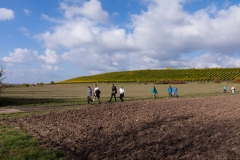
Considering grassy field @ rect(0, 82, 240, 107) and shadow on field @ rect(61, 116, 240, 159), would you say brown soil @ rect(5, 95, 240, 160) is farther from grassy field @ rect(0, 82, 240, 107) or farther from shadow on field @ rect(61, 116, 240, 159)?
grassy field @ rect(0, 82, 240, 107)

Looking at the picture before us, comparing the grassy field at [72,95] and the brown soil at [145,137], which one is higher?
the grassy field at [72,95]

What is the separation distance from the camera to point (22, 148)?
7.67m

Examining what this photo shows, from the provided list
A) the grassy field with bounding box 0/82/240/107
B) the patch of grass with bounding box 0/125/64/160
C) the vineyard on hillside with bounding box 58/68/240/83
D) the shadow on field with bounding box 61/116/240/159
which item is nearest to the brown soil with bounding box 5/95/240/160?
the shadow on field with bounding box 61/116/240/159

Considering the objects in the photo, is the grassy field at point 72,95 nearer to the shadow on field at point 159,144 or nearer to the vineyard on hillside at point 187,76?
the shadow on field at point 159,144

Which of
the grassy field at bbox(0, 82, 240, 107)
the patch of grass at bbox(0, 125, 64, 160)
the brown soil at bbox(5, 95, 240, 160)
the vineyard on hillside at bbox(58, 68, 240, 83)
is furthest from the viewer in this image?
the vineyard on hillside at bbox(58, 68, 240, 83)

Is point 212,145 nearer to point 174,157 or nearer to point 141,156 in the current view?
point 174,157

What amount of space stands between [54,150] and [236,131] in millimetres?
6414

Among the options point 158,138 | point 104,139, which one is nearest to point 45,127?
point 104,139

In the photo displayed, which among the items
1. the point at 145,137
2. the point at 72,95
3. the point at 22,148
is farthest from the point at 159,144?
the point at 72,95

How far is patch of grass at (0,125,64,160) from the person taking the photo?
22.8ft

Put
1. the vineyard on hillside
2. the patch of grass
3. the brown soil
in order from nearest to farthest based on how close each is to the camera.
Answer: the patch of grass → the brown soil → the vineyard on hillside

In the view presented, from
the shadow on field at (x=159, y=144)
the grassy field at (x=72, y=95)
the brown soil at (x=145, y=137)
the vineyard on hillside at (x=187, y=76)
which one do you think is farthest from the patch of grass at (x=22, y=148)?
the vineyard on hillside at (x=187, y=76)

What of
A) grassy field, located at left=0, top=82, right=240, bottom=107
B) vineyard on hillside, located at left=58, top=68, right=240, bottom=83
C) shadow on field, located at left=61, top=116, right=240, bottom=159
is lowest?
shadow on field, located at left=61, top=116, right=240, bottom=159

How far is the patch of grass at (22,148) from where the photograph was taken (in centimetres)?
695
